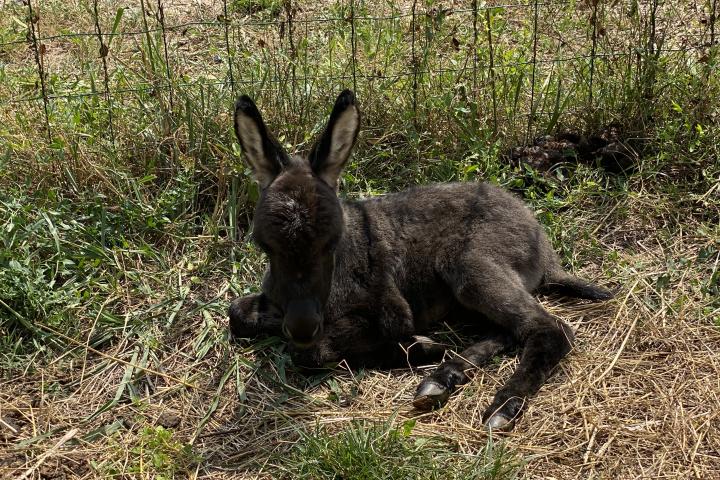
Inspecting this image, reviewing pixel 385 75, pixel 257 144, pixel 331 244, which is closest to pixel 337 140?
pixel 257 144

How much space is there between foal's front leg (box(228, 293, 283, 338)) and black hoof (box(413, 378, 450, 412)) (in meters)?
1.02

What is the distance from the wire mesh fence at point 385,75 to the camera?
6.67 m

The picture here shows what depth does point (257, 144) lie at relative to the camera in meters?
4.93

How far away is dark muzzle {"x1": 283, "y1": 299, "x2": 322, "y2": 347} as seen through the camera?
4484 mm

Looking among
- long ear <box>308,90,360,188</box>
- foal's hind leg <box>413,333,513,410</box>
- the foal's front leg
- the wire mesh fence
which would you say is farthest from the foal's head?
the wire mesh fence

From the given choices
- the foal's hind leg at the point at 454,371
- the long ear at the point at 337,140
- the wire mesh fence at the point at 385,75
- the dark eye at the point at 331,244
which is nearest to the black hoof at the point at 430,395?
the foal's hind leg at the point at 454,371

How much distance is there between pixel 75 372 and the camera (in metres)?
5.15

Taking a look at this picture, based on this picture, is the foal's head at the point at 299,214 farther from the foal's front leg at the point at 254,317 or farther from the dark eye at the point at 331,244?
the foal's front leg at the point at 254,317

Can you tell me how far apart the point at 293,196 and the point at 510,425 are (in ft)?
5.53

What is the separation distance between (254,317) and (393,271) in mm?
943

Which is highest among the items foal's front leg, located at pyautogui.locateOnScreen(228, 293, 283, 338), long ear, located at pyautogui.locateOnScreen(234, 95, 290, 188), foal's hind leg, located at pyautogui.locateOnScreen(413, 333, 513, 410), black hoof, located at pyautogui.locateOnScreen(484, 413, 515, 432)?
long ear, located at pyautogui.locateOnScreen(234, 95, 290, 188)

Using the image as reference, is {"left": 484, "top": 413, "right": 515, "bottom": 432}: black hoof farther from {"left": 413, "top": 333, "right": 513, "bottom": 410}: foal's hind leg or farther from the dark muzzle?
the dark muzzle

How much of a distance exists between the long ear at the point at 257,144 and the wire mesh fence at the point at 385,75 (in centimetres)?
165

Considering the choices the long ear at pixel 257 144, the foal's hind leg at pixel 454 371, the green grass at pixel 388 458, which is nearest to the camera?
the green grass at pixel 388 458
